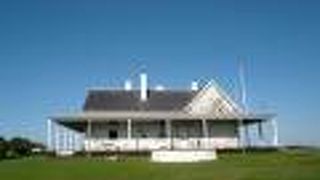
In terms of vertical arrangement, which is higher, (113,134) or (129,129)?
(129,129)

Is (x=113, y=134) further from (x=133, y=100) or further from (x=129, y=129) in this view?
(x=133, y=100)

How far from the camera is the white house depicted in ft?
178

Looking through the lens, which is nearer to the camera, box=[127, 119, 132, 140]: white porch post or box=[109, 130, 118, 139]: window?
box=[127, 119, 132, 140]: white porch post

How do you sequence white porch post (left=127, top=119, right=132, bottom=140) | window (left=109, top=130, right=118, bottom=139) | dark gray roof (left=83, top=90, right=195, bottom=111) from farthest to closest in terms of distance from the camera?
dark gray roof (left=83, top=90, right=195, bottom=111) → window (left=109, top=130, right=118, bottom=139) → white porch post (left=127, top=119, right=132, bottom=140)

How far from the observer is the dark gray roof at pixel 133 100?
56781 millimetres

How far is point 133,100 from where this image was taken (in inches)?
2287

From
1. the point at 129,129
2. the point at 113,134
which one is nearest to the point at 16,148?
the point at 113,134

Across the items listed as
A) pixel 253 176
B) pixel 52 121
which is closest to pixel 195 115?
pixel 52 121

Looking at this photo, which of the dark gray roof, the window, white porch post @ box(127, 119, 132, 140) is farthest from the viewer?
the dark gray roof

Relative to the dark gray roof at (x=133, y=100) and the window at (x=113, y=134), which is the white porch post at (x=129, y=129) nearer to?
the window at (x=113, y=134)

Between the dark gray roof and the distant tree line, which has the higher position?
the dark gray roof

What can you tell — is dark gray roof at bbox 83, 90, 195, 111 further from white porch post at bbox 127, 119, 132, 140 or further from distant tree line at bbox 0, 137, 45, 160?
distant tree line at bbox 0, 137, 45, 160

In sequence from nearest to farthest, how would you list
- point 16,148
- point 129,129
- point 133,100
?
point 129,129
point 133,100
point 16,148

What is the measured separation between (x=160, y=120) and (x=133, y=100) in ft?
15.2
